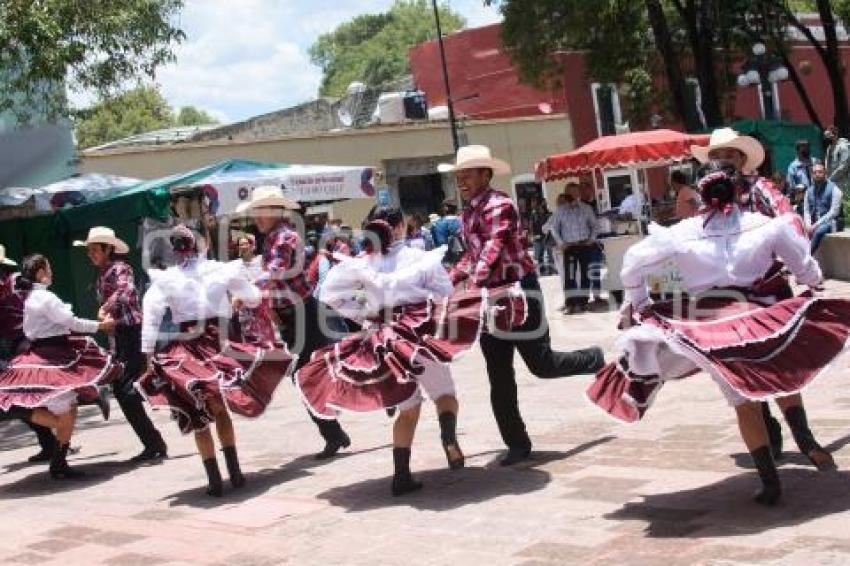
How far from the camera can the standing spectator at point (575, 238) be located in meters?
17.4

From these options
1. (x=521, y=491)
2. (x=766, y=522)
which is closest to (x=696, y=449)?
(x=521, y=491)

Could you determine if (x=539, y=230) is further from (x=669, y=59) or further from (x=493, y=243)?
(x=493, y=243)

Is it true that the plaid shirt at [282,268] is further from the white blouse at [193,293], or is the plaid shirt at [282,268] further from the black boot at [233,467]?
the black boot at [233,467]

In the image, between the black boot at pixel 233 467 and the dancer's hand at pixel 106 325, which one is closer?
the black boot at pixel 233 467

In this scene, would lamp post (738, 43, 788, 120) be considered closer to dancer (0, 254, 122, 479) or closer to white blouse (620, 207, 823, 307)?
dancer (0, 254, 122, 479)

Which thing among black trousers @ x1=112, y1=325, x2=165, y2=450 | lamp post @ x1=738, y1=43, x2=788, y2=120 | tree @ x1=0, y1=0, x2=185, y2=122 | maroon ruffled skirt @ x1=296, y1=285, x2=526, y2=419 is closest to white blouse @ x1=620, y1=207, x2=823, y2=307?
maroon ruffled skirt @ x1=296, y1=285, x2=526, y2=419

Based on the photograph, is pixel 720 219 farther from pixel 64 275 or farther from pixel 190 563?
pixel 64 275

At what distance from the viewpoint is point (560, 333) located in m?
14.8

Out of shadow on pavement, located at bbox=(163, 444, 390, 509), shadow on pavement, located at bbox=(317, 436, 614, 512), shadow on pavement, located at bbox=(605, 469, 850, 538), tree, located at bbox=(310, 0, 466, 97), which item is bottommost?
shadow on pavement, located at bbox=(163, 444, 390, 509)

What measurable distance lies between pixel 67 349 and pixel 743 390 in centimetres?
538

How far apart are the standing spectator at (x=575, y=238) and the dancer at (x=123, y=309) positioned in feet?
28.1

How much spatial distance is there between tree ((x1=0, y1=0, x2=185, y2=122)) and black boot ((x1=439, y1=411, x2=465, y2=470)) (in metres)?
7.90

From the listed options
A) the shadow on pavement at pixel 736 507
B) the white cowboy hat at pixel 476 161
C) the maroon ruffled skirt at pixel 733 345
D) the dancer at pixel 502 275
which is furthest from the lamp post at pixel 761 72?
the maroon ruffled skirt at pixel 733 345

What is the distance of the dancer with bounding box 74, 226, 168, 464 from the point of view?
9.48 metres
